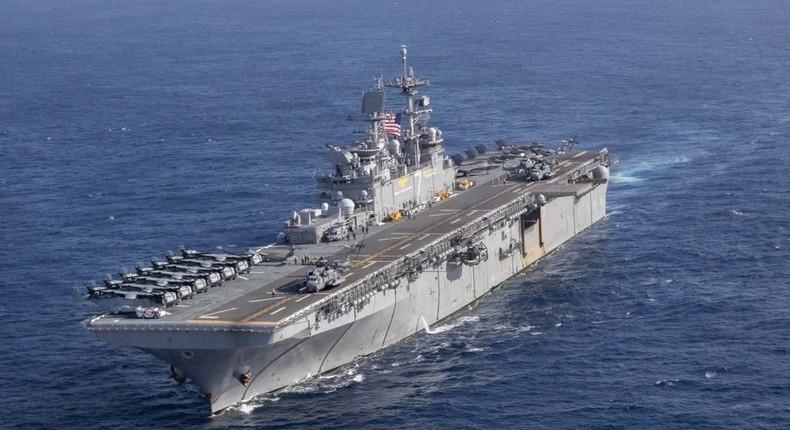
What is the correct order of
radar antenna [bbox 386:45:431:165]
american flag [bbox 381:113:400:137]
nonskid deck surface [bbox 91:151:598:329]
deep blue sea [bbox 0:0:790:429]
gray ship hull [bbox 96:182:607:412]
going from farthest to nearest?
radar antenna [bbox 386:45:431:165], american flag [bbox 381:113:400:137], deep blue sea [bbox 0:0:790:429], nonskid deck surface [bbox 91:151:598:329], gray ship hull [bbox 96:182:607:412]

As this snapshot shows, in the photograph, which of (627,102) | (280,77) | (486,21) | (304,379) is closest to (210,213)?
(304,379)

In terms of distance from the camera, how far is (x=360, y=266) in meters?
55.7

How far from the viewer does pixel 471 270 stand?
2410 inches

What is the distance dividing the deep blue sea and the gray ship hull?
2.83ft

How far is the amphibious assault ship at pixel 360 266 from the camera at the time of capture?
4750cm

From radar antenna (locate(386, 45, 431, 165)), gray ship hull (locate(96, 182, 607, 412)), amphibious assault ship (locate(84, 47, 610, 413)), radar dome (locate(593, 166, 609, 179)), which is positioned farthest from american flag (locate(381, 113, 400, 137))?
radar dome (locate(593, 166, 609, 179))

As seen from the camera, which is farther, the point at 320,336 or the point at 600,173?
the point at 600,173

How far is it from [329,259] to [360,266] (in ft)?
6.26

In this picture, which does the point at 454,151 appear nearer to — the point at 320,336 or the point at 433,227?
the point at 433,227

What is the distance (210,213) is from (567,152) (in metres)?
23.9

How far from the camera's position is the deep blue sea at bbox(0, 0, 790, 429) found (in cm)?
4822

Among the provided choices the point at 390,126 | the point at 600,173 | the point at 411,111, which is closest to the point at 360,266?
the point at 390,126

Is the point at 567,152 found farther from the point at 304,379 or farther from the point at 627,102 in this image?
the point at 304,379

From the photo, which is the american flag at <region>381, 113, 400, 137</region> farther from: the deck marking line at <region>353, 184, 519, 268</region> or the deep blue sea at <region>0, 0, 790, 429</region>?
the deep blue sea at <region>0, 0, 790, 429</region>
